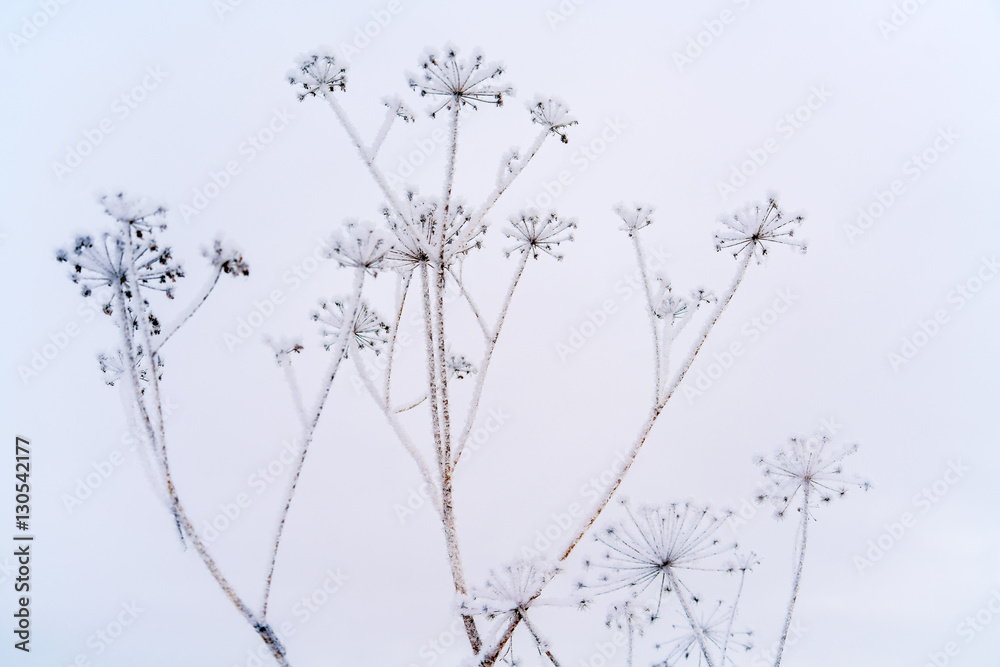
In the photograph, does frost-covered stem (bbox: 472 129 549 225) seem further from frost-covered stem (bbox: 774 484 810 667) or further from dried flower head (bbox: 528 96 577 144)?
frost-covered stem (bbox: 774 484 810 667)

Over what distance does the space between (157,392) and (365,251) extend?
6.41ft

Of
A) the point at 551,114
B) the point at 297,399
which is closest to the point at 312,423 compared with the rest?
the point at 297,399

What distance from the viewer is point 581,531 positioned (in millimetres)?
6754

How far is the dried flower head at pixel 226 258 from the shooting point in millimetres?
5301

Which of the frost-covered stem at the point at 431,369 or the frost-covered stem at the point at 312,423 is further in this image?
the frost-covered stem at the point at 431,369

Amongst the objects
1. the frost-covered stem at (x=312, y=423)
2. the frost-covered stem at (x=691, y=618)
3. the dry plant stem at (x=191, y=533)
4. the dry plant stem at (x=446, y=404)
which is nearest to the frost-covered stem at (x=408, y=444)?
the dry plant stem at (x=446, y=404)

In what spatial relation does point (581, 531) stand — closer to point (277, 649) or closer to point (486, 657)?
point (486, 657)

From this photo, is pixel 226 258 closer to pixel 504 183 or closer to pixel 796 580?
pixel 504 183

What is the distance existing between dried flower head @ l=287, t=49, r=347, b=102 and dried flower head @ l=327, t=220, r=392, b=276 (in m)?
1.64

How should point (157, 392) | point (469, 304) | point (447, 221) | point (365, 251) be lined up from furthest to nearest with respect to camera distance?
point (469, 304) < point (447, 221) < point (365, 251) < point (157, 392)

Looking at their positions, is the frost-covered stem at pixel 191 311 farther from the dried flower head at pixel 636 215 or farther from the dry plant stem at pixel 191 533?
the dried flower head at pixel 636 215

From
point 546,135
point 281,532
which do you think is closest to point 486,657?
point 281,532

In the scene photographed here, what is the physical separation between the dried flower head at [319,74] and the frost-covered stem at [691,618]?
6001 millimetres

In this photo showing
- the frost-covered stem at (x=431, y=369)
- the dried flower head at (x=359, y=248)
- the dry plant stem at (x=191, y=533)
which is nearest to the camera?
the dry plant stem at (x=191, y=533)
